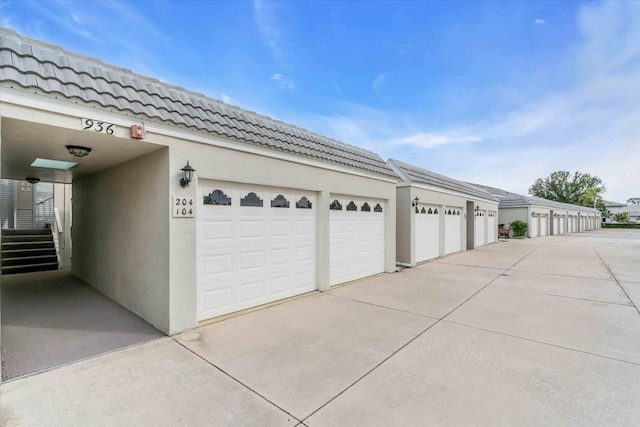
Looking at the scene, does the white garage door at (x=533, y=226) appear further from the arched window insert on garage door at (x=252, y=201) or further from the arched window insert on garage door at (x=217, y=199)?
the arched window insert on garage door at (x=217, y=199)

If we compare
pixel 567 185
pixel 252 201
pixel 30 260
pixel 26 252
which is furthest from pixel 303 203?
pixel 567 185

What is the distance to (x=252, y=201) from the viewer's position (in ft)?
17.9

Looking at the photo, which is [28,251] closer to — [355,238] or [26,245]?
[26,245]

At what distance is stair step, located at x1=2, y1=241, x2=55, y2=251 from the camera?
363 inches

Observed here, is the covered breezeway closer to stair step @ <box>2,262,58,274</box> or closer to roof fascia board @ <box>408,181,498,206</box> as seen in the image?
stair step @ <box>2,262,58,274</box>

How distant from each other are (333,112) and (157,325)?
12983 mm

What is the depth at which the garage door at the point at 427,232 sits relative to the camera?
10.8 m

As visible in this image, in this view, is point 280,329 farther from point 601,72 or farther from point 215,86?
point 601,72

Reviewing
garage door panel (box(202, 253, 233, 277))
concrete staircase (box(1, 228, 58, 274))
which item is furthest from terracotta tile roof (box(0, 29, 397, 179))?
concrete staircase (box(1, 228, 58, 274))

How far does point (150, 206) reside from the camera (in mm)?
4699

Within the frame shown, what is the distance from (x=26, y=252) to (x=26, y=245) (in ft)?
1.38

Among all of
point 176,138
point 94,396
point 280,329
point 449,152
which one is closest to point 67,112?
point 176,138

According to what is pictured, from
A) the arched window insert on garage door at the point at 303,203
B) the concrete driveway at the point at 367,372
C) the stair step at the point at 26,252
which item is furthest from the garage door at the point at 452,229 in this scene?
the stair step at the point at 26,252

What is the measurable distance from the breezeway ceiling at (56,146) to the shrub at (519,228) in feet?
90.1
